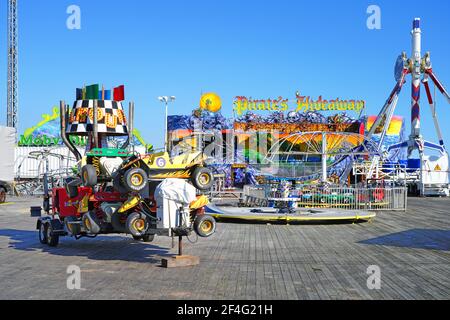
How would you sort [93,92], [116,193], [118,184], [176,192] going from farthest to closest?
[93,92] < [116,193] < [118,184] < [176,192]

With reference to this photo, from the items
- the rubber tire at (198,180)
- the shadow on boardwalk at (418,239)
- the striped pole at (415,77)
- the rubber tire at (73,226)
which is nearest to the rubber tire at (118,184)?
the rubber tire at (198,180)

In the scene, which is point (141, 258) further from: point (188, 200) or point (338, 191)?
point (338, 191)

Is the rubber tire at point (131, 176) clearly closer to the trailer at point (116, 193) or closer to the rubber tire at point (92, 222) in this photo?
the trailer at point (116, 193)

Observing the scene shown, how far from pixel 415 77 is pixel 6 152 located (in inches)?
1930

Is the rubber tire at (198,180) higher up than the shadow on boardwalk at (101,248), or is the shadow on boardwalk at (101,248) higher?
the rubber tire at (198,180)

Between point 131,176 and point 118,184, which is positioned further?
point 118,184

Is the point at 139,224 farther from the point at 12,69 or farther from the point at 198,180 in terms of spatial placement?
the point at 12,69

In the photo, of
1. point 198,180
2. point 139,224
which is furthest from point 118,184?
point 198,180

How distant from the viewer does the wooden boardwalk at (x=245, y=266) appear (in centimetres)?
845

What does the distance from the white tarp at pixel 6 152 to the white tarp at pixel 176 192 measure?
2607cm

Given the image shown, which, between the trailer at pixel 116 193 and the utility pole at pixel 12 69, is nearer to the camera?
the trailer at pixel 116 193

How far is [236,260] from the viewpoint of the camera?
38.4 ft

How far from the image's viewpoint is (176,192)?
414 inches

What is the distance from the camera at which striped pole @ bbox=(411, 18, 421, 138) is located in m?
63.0
